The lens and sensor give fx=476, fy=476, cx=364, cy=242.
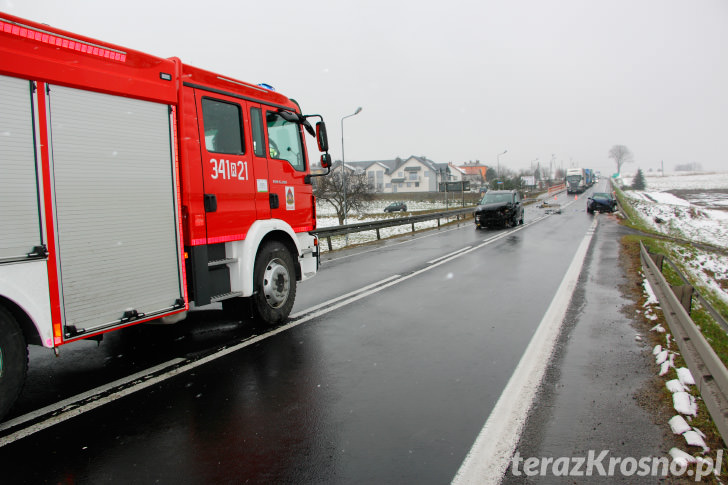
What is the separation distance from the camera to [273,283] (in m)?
6.28

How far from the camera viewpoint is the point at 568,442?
3.24m

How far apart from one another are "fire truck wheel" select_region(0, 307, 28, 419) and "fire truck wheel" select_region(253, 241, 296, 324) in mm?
2645

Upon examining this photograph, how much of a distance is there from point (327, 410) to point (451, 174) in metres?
Answer: 109

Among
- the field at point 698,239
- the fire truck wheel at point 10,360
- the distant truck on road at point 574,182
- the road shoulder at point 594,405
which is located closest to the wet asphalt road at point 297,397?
the fire truck wheel at point 10,360

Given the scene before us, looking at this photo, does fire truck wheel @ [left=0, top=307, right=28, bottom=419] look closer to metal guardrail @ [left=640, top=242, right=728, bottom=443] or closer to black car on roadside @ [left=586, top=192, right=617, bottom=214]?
metal guardrail @ [left=640, top=242, right=728, bottom=443]

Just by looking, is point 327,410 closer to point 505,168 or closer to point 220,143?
point 220,143

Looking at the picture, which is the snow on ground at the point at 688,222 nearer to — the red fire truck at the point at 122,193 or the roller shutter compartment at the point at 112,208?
the red fire truck at the point at 122,193

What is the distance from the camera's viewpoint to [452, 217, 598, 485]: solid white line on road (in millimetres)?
2924

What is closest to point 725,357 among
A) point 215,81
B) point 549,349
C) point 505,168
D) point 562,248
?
point 549,349

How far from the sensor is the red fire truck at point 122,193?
3.63 metres

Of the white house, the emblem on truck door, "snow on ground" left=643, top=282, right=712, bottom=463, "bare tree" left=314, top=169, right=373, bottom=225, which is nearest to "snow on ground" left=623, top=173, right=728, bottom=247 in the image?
"bare tree" left=314, top=169, right=373, bottom=225

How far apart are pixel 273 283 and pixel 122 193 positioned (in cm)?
237

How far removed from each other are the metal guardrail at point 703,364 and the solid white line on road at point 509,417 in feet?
3.98

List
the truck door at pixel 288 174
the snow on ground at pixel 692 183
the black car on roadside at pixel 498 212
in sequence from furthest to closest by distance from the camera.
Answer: the snow on ground at pixel 692 183, the black car on roadside at pixel 498 212, the truck door at pixel 288 174
